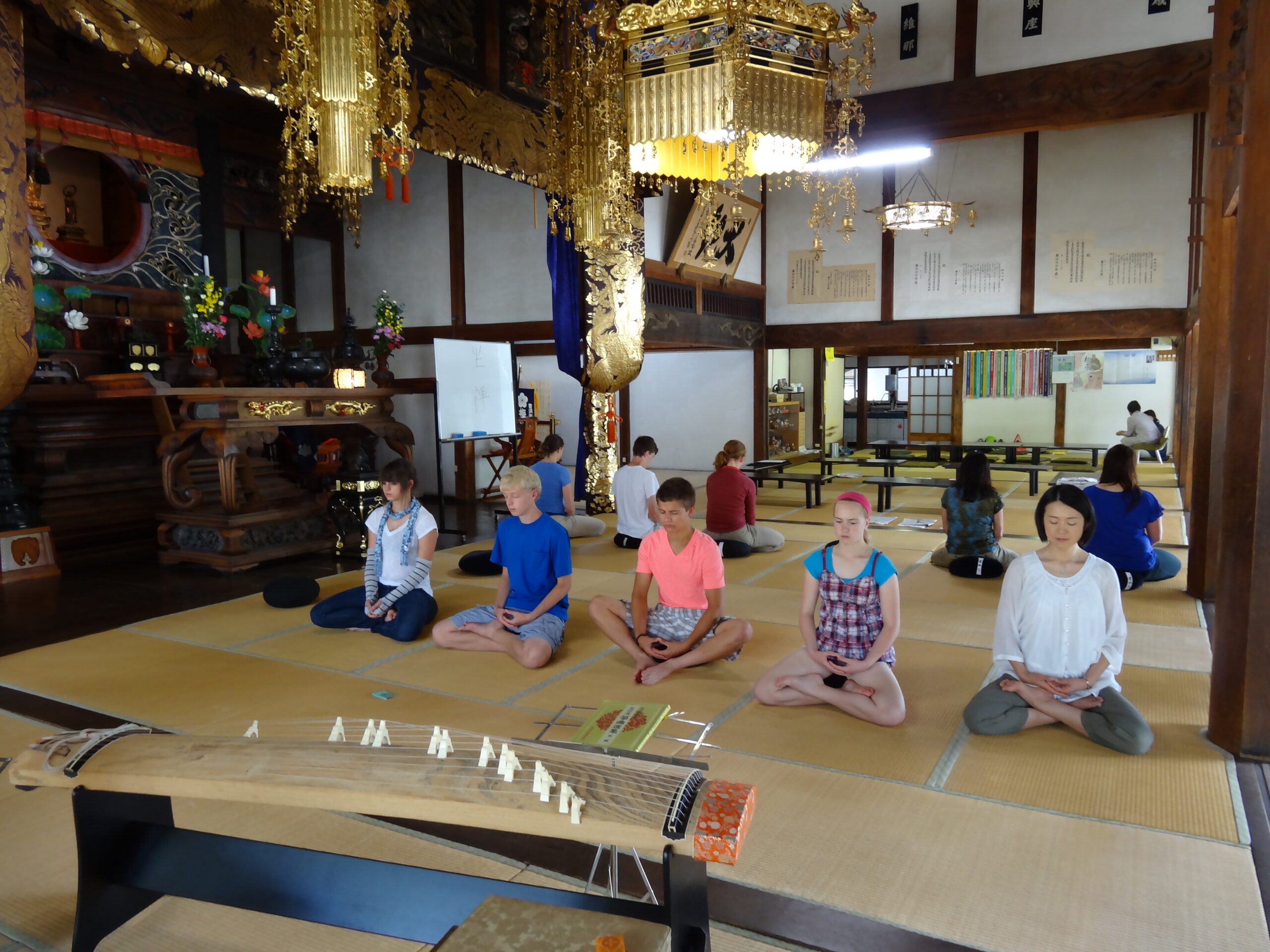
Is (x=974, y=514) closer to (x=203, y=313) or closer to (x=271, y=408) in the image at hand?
(x=271, y=408)

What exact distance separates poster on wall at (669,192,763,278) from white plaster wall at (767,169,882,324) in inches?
15.6

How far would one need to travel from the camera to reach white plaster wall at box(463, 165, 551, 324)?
907 cm

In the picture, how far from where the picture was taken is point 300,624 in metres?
4.38

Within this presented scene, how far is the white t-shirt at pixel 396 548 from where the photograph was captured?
406 centimetres

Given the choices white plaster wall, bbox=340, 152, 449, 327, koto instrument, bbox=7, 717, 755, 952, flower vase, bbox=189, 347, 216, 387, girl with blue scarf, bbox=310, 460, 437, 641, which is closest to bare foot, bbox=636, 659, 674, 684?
girl with blue scarf, bbox=310, 460, 437, 641

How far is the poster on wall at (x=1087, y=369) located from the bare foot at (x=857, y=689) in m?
11.6

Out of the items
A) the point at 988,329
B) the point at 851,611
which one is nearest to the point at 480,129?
the point at 851,611

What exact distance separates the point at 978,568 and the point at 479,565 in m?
3.09

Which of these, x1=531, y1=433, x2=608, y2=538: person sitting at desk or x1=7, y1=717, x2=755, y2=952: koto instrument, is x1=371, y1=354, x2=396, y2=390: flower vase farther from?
x1=7, y1=717, x2=755, y2=952: koto instrument

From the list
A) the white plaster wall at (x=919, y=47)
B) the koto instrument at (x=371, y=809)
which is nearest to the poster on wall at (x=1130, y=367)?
the white plaster wall at (x=919, y=47)

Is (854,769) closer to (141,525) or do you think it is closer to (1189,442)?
(141,525)

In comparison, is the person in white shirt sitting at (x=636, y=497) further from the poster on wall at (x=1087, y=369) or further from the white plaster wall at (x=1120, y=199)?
the poster on wall at (x=1087, y=369)

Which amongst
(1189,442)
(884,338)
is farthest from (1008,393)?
(1189,442)

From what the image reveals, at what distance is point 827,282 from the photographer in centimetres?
1079
